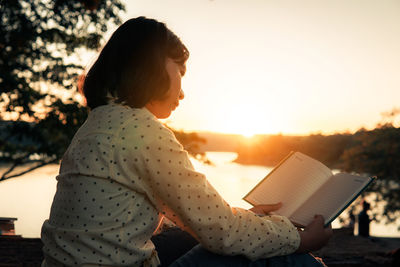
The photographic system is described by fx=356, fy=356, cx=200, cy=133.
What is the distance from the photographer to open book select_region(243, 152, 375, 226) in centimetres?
111

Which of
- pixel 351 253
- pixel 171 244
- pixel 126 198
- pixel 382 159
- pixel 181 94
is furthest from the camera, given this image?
pixel 382 159

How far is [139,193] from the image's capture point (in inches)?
34.2

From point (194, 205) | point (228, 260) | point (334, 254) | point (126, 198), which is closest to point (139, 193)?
point (126, 198)

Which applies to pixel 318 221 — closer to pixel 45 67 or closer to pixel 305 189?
pixel 305 189

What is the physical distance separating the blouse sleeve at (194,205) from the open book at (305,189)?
249mm

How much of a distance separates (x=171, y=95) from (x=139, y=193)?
0.31 metres

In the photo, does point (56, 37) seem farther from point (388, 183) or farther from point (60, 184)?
point (388, 183)

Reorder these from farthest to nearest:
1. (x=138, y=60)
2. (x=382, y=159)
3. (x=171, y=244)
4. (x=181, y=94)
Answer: (x=382, y=159) < (x=171, y=244) < (x=181, y=94) < (x=138, y=60)

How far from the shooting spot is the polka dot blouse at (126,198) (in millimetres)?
825

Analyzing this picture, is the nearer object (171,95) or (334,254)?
(171,95)

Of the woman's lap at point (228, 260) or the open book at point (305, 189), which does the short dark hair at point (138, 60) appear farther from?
the open book at point (305, 189)

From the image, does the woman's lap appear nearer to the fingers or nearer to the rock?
the fingers

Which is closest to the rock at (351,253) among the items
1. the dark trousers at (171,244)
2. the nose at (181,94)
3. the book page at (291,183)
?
the book page at (291,183)

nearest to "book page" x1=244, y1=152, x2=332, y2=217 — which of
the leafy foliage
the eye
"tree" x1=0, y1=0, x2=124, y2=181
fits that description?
the eye
